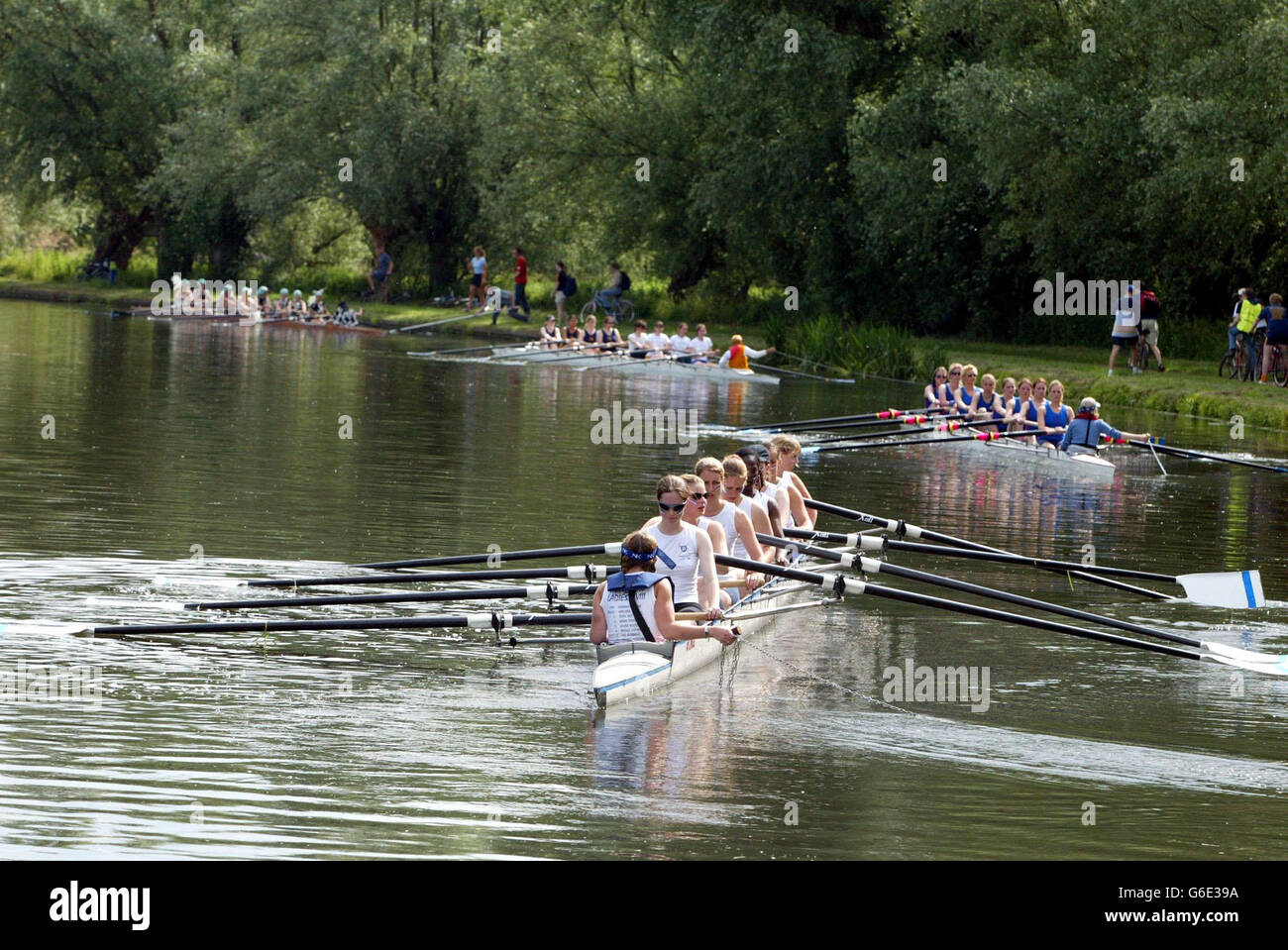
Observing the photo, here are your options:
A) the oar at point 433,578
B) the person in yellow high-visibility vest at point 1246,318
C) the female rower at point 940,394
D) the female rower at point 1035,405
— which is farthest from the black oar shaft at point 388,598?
the person in yellow high-visibility vest at point 1246,318

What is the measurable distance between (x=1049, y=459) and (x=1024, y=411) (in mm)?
939

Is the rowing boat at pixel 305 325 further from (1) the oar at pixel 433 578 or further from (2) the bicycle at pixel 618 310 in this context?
(1) the oar at pixel 433 578

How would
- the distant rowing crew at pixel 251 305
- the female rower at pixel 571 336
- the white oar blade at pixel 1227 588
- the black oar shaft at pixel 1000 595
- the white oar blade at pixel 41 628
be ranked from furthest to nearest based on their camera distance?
1. the distant rowing crew at pixel 251 305
2. the female rower at pixel 571 336
3. the white oar blade at pixel 1227 588
4. the black oar shaft at pixel 1000 595
5. the white oar blade at pixel 41 628

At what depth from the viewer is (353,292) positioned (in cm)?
6100

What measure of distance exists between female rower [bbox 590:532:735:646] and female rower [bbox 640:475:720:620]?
38 centimetres

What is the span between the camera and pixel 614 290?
49000mm

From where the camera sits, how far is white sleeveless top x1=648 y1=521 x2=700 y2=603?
11625mm

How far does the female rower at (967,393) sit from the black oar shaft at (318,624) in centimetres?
1547

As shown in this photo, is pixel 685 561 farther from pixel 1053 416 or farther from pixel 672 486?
pixel 1053 416

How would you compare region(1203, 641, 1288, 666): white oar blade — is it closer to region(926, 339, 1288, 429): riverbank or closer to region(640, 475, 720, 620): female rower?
region(640, 475, 720, 620): female rower

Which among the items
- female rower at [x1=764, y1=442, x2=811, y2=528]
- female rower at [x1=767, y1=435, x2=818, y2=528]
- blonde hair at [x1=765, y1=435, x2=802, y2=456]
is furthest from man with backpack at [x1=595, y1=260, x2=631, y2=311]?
blonde hair at [x1=765, y1=435, x2=802, y2=456]

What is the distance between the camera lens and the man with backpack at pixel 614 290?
161 feet
